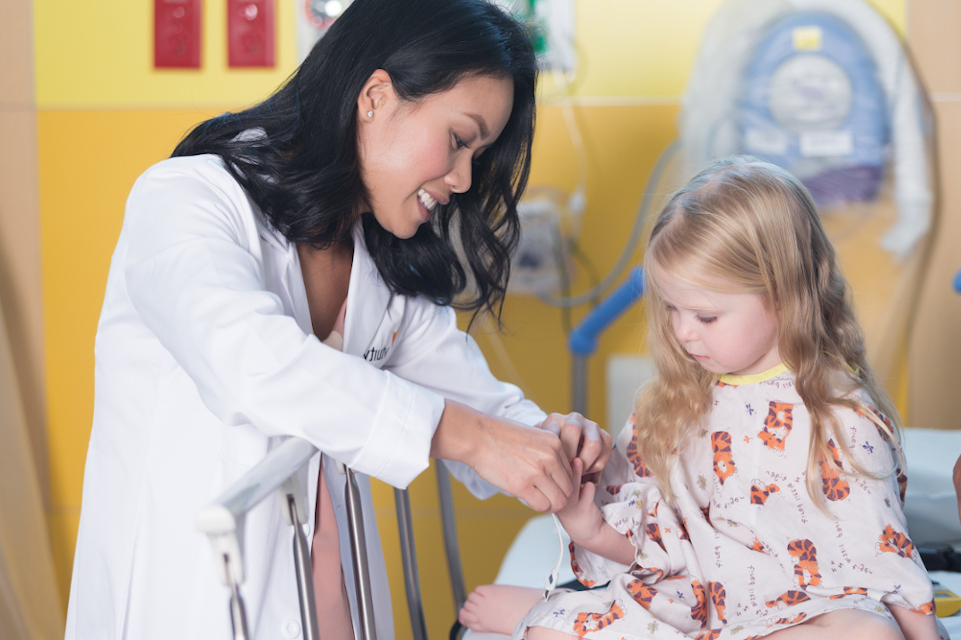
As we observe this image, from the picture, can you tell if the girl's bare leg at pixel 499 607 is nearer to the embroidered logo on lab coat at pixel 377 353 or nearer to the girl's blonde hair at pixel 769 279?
the girl's blonde hair at pixel 769 279

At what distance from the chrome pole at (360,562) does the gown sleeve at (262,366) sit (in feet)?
0.44

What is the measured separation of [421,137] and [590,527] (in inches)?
22.9

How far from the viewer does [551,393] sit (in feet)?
6.83

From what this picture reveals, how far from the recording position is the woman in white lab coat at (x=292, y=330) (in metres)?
0.78

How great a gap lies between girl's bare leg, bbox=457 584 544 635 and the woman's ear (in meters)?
0.72

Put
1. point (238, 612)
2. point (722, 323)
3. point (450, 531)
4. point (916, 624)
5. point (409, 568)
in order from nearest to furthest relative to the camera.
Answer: point (238, 612) → point (916, 624) → point (722, 323) → point (409, 568) → point (450, 531)

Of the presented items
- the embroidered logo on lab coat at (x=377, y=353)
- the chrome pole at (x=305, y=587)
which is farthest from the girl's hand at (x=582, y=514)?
the chrome pole at (x=305, y=587)

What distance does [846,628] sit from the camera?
85 cm

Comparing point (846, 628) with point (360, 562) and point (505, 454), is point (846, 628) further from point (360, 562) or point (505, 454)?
point (360, 562)

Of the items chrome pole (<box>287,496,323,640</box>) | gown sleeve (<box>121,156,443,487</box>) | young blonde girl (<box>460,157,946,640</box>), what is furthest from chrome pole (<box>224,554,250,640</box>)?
young blonde girl (<box>460,157,946,640</box>)

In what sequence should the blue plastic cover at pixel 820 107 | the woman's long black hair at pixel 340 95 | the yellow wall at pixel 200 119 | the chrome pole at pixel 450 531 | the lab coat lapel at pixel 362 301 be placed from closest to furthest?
the woman's long black hair at pixel 340 95 → the lab coat lapel at pixel 362 301 → the chrome pole at pixel 450 531 → the blue plastic cover at pixel 820 107 → the yellow wall at pixel 200 119

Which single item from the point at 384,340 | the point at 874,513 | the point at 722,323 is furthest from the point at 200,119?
the point at 874,513

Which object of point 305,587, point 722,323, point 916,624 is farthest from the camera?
point 722,323

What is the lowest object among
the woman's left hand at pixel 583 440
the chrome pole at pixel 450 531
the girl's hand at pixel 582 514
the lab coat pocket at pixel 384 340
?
the chrome pole at pixel 450 531
